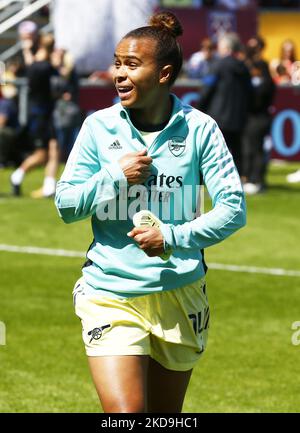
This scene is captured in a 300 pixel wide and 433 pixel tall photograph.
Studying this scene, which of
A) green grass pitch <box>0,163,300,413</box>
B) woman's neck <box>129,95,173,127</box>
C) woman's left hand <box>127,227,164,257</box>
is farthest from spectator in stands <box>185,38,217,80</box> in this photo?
woman's left hand <box>127,227,164,257</box>

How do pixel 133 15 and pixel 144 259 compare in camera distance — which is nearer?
pixel 144 259

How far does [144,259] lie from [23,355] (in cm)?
390

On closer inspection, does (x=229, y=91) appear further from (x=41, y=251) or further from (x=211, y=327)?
(x=211, y=327)

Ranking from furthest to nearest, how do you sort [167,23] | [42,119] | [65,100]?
[65,100], [42,119], [167,23]

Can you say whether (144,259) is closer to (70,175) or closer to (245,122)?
(70,175)

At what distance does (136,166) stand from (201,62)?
20.7 metres

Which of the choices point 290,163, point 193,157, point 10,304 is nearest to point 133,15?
point 290,163

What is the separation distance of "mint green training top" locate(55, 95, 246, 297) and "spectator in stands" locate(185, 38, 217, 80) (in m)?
19.3

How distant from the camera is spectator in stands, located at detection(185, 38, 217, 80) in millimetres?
24875

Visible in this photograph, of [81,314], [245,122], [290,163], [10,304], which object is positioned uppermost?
[81,314]

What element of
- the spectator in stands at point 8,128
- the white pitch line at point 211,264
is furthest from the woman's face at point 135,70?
the spectator in stands at point 8,128

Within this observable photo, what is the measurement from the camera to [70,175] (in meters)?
5.24

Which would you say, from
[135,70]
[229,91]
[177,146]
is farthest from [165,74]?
[229,91]

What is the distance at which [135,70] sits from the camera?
204 inches
